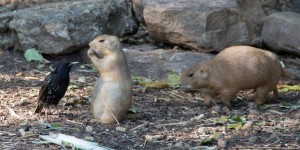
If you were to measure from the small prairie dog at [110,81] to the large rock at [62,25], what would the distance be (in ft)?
8.11

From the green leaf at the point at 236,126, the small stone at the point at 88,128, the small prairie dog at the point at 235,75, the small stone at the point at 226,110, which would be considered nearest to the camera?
the small stone at the point at 88,128

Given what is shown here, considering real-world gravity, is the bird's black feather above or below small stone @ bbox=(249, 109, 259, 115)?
above

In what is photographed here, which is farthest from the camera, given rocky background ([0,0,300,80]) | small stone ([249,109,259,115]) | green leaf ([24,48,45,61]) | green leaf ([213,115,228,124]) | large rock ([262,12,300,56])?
large rock ([262,12,300,56])

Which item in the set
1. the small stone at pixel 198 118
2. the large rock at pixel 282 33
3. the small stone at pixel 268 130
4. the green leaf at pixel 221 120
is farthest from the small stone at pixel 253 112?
the large rock at pixel 282 33

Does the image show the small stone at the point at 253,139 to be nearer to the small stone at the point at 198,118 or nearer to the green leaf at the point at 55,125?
the small stone at the point at 198,118

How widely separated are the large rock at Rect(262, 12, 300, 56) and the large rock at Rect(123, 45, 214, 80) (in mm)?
1093

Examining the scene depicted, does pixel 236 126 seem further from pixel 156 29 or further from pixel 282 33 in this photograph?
pixel 282 33

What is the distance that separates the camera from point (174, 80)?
27.4 feet

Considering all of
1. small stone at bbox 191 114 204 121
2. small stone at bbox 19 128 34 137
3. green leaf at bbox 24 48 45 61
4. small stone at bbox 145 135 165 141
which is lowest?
small stone at bbox 191 114 204 121

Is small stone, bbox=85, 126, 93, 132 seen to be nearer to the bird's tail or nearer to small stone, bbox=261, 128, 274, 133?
the bird's tail

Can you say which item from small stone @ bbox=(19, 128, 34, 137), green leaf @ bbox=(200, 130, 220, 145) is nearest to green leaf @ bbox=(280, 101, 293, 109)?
green leaf @ bbox=(200, 130, 220, 145)

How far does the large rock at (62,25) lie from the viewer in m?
8.90

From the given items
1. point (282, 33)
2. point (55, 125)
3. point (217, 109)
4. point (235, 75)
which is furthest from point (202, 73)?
point (282, 33)

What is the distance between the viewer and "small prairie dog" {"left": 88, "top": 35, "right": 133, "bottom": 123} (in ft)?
21.1
